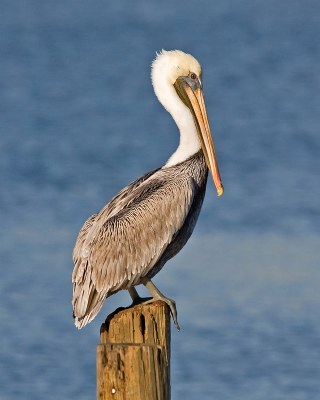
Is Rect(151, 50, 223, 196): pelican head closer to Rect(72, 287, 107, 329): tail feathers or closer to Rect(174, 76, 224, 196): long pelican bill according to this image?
Rect(174, 76, 224, 196): long pelican bill

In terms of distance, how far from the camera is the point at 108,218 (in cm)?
800

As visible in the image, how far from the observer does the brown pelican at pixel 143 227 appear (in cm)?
778

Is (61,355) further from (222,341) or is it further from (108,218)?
(108,218)

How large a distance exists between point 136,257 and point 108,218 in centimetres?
29

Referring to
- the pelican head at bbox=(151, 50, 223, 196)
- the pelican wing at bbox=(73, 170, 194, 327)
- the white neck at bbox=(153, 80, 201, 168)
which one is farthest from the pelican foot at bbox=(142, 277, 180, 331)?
the pelican head at bbox=(151, 50, 223, 196)

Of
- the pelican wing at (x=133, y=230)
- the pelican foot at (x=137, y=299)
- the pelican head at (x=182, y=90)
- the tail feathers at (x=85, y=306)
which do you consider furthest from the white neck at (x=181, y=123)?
the tail feathers at (x=85, y=306)

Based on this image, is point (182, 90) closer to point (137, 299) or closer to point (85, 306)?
point (137, 299)

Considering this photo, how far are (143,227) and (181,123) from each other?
83 cm

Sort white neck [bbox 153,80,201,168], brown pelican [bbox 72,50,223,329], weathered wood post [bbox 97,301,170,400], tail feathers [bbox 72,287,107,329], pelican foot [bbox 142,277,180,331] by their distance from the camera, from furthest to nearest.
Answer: white neck [bbox 153,80,201,168], brown pelican [bbox 72,50,223,329], tail feathers [bbox 72,287,107,329], pelican foot [bbox 142,277,180,331], weathered wood post [bbox 97,301,170,400]

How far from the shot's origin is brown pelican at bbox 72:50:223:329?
778cm

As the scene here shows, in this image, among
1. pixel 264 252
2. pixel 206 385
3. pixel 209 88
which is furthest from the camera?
pixel 209 88

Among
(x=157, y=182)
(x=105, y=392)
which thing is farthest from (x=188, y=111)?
(x=105, y=392)

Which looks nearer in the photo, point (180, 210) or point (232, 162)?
point (180, 210)

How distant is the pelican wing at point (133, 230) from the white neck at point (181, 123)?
0.76 feet
